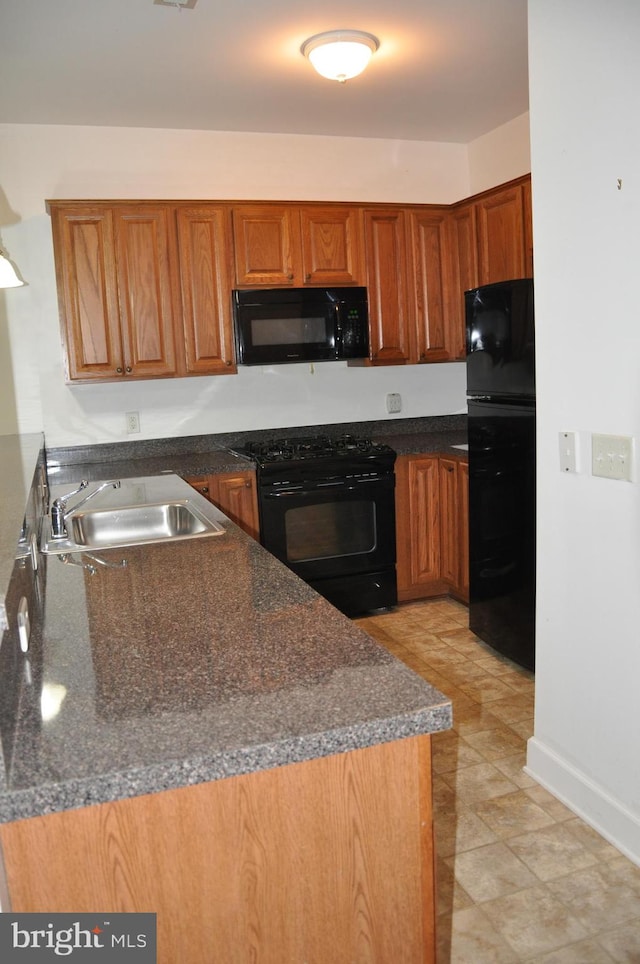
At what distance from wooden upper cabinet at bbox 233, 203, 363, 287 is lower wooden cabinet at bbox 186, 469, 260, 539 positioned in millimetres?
1017

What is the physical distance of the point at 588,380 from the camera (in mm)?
2098

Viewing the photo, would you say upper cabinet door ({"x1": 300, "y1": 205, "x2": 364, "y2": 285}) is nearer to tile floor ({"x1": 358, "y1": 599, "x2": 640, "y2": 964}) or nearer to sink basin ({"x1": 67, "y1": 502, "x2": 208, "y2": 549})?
sink basin ({"x1": 67, "y1": 502, "x2": 208, "y2": 549})

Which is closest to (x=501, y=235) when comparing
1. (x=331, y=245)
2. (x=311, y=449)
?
(x=331, y=245)

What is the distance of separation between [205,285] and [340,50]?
52.1 inches

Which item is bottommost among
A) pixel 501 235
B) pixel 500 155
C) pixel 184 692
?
pixel 184 692

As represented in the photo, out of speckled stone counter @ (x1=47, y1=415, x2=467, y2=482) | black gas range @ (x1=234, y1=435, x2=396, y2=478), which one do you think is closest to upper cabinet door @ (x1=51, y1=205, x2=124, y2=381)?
speckled stone counter @ (x1=47, y1=415, x2=467, y2=482)

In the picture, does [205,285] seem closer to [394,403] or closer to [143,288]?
[143,288]

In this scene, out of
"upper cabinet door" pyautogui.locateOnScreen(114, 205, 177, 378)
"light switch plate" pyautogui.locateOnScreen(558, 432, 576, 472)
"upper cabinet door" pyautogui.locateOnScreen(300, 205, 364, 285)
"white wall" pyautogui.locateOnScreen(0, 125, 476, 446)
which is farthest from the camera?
"upper cabinet door" pyautogui.locateOnScreen(300, 205, 364, 285)

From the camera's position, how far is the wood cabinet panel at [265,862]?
3.41 feet

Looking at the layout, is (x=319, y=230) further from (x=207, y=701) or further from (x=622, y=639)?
(x=207, y=701)

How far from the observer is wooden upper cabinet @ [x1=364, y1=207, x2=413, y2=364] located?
418 cm

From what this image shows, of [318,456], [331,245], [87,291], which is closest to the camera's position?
[87,291]

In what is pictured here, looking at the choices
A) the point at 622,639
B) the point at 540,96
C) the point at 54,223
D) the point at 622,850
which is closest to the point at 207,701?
the point at 622,639

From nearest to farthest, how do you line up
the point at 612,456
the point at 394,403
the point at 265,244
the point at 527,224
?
the point at 612,456 → the point at 527,224 → the point at 265,244 → the point at 394,403
